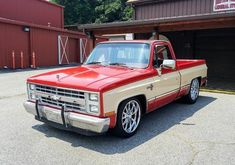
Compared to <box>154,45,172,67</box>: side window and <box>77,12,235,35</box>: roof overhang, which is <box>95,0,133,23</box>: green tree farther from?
<box>154,45,172,67</box>: side window

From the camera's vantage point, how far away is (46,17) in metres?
27.3

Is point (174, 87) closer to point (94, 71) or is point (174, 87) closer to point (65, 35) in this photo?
point (94, 71)

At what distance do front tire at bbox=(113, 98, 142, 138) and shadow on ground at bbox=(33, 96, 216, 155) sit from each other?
0.44 ft

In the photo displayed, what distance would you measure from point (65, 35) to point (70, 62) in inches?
102

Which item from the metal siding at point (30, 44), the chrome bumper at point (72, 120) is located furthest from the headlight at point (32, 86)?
the metal siding at point (30, 44)

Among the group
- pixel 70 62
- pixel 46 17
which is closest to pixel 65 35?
pixel 70 62

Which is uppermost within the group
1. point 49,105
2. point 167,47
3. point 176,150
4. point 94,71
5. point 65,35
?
point 65,35

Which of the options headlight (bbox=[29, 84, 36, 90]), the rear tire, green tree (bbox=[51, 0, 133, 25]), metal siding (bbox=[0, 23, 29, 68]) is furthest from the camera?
green tree (bbox=[51, 0, 133, 25])

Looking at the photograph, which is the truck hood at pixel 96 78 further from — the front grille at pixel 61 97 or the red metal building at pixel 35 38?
the red metal building at pixel 35 38

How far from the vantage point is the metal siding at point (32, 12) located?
22689 mm

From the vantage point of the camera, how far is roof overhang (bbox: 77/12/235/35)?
31.7ft

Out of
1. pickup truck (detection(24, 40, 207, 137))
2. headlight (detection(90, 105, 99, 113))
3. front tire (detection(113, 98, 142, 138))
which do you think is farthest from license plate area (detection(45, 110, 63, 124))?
front tire (detection(113, 98, 142, 138))

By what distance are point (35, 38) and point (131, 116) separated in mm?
17062

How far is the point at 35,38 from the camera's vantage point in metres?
20.3
